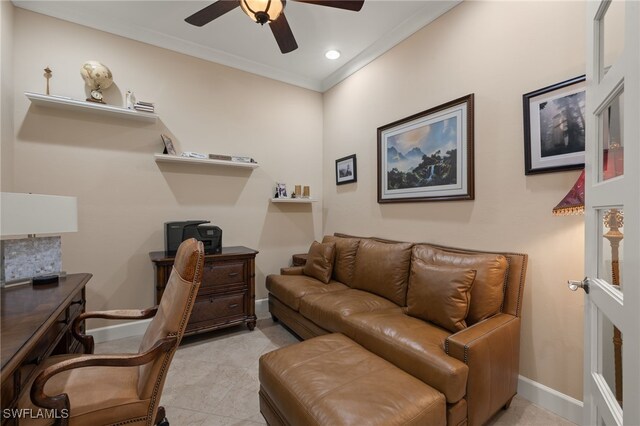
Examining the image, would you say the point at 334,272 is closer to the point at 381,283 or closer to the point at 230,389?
the point at 381,283

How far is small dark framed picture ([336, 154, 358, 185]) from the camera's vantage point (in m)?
3.40

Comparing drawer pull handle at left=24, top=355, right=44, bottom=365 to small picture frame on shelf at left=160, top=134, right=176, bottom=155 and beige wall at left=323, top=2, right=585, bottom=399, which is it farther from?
beige wall at left=323, top=2, right=585, bottom=399

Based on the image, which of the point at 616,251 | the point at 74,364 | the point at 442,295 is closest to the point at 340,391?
the point at 442,295

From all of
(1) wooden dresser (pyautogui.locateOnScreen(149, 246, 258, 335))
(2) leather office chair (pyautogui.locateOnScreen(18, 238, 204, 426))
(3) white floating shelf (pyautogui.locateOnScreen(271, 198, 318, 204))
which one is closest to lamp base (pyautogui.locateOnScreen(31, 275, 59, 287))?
(2) leather office chair (pyautogui.locateOnScreen(18, 238, 204, 426))

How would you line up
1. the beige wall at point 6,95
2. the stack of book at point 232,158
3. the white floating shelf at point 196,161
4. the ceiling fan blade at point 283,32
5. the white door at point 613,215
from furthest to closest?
the stack of book at point 232,158
the white floating shelf at point 196,161
the beige wall at point 6,95
the ceiling fan blade at point 283,32
the white door at point 613,215

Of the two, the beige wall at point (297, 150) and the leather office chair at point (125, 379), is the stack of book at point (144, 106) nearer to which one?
the beige wall at point (297, 150)

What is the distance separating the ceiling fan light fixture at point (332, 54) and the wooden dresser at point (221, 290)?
2.43 metres

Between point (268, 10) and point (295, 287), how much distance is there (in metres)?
2.24

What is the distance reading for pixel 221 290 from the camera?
2719 mm

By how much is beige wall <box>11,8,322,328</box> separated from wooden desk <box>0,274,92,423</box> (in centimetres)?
98

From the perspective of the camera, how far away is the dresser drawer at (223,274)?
2643 millimetres

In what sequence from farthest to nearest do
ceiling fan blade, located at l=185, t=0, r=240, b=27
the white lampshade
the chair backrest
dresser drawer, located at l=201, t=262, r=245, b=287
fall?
dresser drawer, located at l=201, t=262, r=245, b=287 < ceiling fan blade, located at l=185, t=0, r=240, b=27 < the white lampshade < the chair backrest

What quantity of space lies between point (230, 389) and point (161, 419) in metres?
0.72

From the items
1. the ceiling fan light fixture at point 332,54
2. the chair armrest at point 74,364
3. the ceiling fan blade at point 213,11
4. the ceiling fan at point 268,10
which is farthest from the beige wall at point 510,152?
the chair armrest at point 74,364
